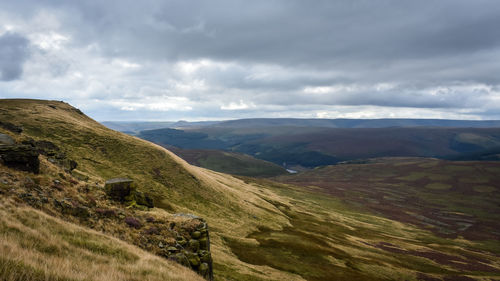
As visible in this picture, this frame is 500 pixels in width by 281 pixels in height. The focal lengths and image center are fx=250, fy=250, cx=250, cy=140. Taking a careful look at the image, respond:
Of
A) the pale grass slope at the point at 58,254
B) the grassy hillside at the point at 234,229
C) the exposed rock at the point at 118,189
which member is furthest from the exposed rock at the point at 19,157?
the pale grass slope at the point at 58,254

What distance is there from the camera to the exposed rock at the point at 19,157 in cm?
2200

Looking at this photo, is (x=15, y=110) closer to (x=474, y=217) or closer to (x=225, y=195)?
(x=225, y=195)

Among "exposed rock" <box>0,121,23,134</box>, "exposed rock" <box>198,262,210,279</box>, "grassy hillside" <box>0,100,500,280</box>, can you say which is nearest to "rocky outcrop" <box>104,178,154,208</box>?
"grassy hillside" <box>0,100,500,280</box>

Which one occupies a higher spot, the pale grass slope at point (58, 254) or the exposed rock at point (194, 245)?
the pale grass slope at point (58, 254)

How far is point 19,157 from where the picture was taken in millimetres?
22594

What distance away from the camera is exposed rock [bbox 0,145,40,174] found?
22005 millimetres

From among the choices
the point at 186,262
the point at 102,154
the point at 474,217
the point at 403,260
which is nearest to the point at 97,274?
the point at 186,262

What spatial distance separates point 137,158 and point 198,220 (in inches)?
1986

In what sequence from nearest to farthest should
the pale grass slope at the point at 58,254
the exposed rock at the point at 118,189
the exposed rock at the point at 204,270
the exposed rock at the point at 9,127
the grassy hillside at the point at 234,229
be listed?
the pale grass slope at the point at 58,254 < the exposed rock at the point at 204,270 < the exposed rock at the point at 118,189 < the exposed rock at the point at 9,127 < the grassy hillside at the point at 234,229

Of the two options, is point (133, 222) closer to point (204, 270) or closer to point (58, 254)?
point (204, 270)

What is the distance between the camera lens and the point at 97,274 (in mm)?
10570

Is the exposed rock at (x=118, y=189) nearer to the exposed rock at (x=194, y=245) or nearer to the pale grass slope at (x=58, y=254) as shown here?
the exposed rock at (x=194, y=245)

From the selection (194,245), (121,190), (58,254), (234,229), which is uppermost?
(58,254)

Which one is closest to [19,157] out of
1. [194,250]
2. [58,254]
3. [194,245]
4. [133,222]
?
[133,222]
